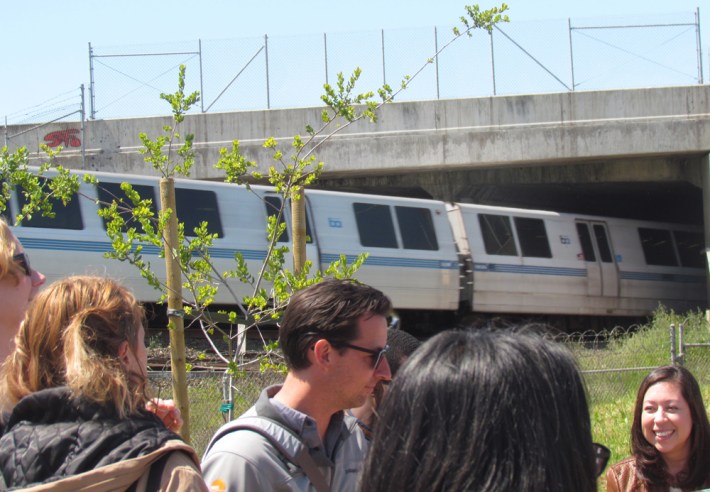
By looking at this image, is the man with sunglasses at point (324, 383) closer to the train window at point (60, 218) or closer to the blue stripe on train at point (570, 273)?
the train window at point (60, 218)

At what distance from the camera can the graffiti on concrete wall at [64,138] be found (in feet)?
67.6

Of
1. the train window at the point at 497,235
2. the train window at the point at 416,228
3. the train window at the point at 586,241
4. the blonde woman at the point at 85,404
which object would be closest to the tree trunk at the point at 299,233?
the blonde woman at the point at 85,404

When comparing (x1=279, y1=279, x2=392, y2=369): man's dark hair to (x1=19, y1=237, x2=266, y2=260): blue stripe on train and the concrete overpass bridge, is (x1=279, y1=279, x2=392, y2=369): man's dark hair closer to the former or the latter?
(x1=19, y1=237, x2=266, y2=260): blue stripe on train

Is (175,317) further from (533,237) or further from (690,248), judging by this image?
(690,248)

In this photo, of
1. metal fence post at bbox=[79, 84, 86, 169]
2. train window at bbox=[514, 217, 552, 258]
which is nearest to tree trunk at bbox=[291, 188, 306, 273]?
train window at bbox=[514, 217, 552, 258]

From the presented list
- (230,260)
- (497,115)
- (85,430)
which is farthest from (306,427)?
(497,115)

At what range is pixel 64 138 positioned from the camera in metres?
20.7

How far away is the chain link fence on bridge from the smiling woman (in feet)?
2.38

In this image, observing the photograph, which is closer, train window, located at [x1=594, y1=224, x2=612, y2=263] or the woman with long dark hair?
the woman with long dark hair

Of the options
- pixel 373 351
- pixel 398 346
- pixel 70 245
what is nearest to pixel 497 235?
pixel 70 245

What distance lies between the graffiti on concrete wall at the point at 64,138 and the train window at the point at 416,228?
8.12 m

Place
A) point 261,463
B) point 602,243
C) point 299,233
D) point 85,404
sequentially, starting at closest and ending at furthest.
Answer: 1. point 85,404
2. point 261,463
3. point 299,233
4. point 602,243

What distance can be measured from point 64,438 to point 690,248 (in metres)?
22.8

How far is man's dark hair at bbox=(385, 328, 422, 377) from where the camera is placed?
389 centimetres
